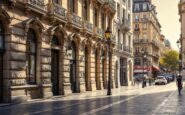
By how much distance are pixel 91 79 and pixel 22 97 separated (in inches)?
642

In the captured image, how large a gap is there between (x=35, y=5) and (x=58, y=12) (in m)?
4.36

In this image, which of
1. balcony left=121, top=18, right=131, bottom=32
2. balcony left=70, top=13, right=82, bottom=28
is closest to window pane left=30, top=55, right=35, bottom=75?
balcony left=70, top=13, right=82, bottom=28

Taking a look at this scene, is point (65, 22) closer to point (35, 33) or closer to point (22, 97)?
point (35, 33)

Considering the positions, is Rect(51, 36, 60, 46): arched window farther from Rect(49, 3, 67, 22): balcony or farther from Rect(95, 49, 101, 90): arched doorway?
Rect(95, 49, 101, 90): arched doorway

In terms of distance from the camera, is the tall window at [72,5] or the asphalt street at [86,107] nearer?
the asphalt street at [86,107]

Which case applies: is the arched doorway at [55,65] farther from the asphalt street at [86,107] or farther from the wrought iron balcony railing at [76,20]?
the asphalt street at [86,107]

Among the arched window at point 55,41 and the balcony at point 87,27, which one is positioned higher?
the balcony at point 87,27

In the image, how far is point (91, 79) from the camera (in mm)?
40562

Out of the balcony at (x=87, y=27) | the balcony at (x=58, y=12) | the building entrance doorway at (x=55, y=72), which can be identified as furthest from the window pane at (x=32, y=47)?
the balcony at (x=87, y=27)

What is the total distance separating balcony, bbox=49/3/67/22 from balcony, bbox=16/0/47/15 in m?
0.95

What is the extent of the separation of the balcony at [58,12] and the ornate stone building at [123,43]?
807 inches

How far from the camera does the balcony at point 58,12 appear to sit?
29625 mm

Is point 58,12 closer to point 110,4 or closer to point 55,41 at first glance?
point 55,41

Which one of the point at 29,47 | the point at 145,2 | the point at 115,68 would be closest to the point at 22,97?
the point at 29,47
